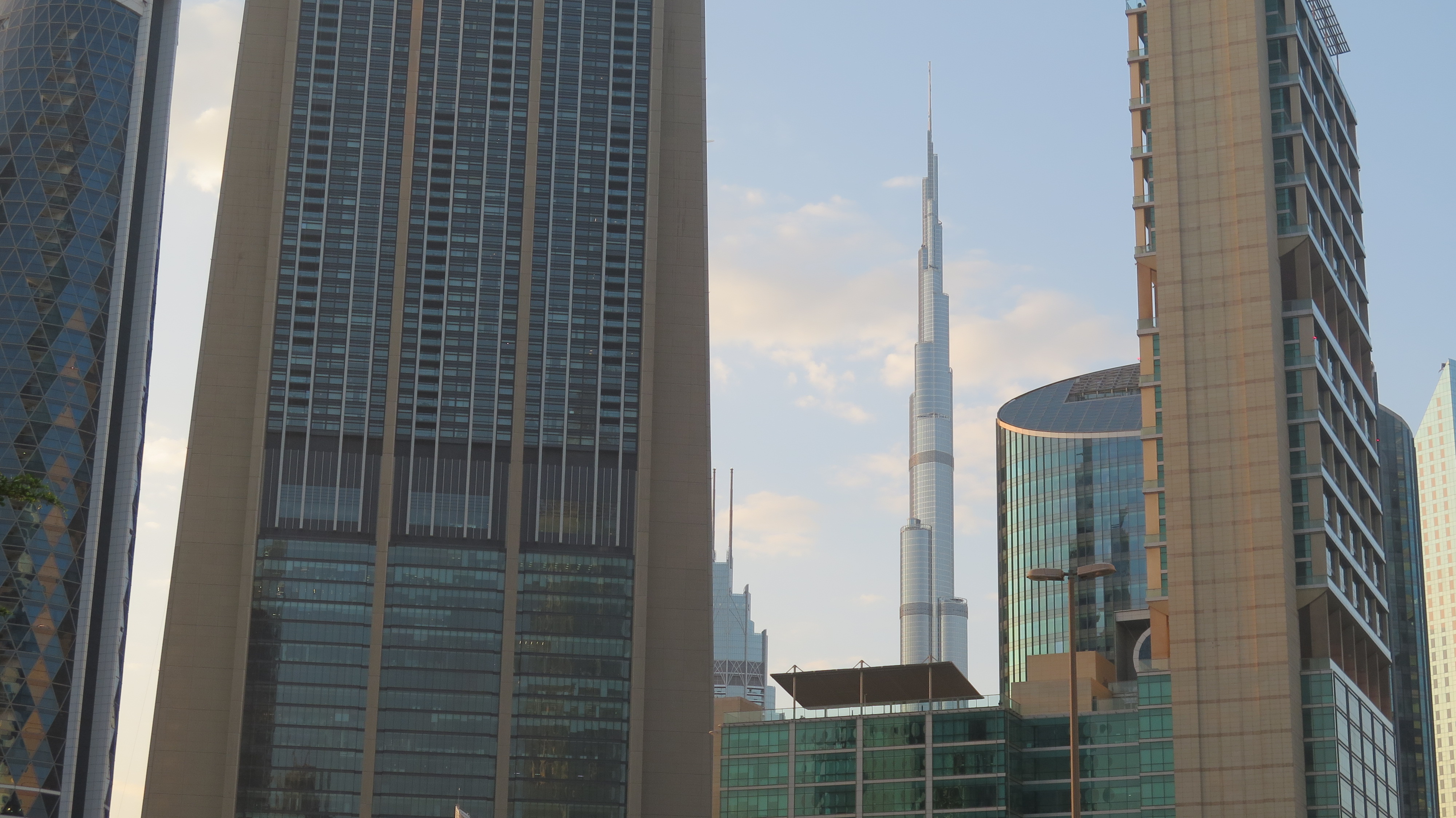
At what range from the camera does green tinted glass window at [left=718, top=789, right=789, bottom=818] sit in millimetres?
163625

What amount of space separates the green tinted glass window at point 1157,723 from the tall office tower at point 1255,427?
564 centimetres

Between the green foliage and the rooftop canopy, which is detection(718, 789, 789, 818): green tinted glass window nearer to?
the rooftop canopy

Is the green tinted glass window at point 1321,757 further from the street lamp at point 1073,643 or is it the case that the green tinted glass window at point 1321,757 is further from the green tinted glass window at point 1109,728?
the street lamp at point 1073,643

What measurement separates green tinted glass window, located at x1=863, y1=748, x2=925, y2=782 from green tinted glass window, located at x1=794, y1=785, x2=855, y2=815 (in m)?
2.31

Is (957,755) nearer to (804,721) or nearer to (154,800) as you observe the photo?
(804,721)

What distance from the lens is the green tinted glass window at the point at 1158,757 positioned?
5472 inches

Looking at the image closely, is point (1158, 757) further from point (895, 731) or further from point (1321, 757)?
point (895, 731)

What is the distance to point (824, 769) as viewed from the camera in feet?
535

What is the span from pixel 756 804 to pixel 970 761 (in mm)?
20370

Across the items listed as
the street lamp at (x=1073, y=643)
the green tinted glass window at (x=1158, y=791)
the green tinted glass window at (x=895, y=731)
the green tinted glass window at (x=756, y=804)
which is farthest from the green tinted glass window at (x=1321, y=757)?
the street lamp at (x=1073, y=643)

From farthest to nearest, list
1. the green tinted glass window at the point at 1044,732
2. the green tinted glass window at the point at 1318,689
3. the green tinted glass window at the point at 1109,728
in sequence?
1. the green tinted glass window at the point at 1044,732
2. the green tinted glass window at the point at 1109,728
3. the green tinted glass window at the point at 1318,689

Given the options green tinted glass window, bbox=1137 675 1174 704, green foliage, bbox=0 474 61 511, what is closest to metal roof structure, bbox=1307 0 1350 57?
green tinted glass window, bbox=1137 675 1174 704

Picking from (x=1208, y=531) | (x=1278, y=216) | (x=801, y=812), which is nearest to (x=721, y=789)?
(x=801, y=812)

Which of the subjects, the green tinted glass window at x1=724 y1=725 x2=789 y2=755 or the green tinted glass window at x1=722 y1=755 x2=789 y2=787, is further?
the green tinted glass window at x1=724 y1=725 x2=789 y2=755
